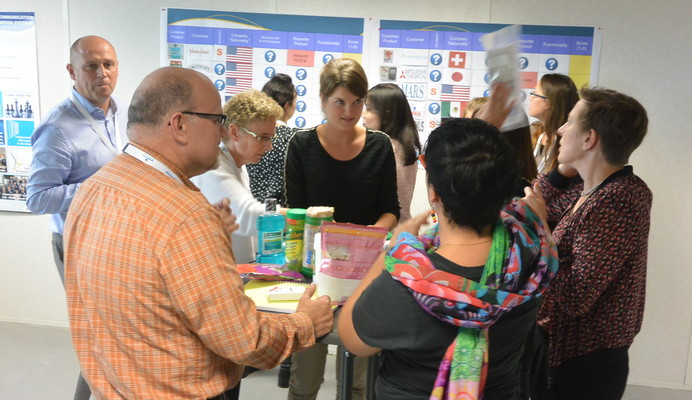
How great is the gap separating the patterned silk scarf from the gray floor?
2.04m

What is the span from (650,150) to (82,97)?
3.23 meters

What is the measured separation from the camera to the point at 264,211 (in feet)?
6.33

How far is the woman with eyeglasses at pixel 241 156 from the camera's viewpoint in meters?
1.95

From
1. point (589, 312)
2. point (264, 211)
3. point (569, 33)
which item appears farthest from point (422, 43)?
point (589, 312)

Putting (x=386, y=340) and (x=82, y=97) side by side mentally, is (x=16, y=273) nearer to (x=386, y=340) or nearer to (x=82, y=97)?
(x=82, y=97)

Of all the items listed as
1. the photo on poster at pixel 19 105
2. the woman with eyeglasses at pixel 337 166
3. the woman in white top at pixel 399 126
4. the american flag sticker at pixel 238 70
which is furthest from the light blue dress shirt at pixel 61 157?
the woman in white top at pixel 399 126

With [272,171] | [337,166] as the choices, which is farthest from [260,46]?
[337,166]

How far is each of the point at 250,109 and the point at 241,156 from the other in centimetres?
19

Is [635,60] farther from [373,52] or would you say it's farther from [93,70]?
[93,70]

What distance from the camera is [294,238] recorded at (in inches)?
69.8

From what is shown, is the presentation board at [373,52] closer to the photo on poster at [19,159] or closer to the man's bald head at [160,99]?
the photo on poster at [19,159]

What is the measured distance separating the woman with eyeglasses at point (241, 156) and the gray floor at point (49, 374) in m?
1.32

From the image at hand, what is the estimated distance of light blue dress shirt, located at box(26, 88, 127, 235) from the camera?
8.13ft

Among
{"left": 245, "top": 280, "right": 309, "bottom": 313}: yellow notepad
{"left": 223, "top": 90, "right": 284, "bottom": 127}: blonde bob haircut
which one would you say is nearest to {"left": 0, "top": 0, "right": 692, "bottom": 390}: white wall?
{"left": 223, "top": 90, "right": 284, "bottom": 127}: blonde bob haircut
